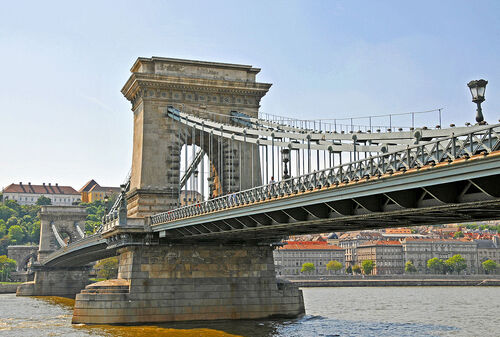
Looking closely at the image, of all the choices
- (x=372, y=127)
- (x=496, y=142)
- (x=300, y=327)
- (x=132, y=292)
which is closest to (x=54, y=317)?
(x=132, y=292)

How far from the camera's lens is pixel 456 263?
192 meters

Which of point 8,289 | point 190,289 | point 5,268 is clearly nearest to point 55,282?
point 8,289

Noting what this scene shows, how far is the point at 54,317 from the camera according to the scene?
59.4 metres

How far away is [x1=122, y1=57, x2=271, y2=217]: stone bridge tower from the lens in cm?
5634

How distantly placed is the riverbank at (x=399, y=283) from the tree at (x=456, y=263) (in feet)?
89.3

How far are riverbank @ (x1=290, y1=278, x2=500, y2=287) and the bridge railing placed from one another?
368ft

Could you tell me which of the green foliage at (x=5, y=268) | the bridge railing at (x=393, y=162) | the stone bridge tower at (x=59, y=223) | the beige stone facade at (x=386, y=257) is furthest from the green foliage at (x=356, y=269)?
the bridge railing at (x=393, y=162)

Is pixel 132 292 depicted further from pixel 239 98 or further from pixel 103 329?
pixel 239 98

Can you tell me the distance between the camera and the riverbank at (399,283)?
150 metres

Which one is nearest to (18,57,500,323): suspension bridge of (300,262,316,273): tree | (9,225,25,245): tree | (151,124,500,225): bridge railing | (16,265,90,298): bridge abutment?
(151,124,500,225): bridge railing

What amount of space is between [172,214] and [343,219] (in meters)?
19.4

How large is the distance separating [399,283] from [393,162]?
13426cm

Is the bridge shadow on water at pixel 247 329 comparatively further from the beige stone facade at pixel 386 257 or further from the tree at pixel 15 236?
the tree at pixel 15 236

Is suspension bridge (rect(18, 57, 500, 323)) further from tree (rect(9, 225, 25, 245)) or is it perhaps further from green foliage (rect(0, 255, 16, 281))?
tree (rect(9, 225, 25, 245))
